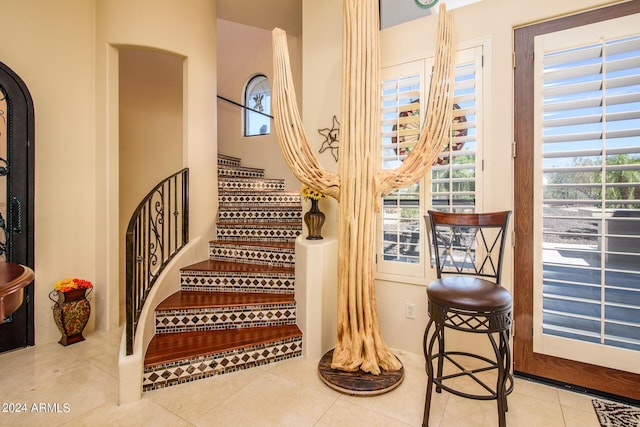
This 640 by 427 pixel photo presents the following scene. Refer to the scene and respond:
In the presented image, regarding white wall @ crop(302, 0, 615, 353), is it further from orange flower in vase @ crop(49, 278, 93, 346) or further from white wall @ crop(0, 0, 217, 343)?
orange flower in vase @ crop(49, 278, 93, 346)

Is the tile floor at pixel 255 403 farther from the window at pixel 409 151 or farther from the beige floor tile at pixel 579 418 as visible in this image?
the window at pixel 409 151

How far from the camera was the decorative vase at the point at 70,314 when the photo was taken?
2621 millimetres

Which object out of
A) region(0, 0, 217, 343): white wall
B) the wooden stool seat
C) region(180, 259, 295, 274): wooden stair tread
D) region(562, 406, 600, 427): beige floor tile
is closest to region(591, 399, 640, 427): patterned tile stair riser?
region(562, 406, 600, 427): beige floor tile

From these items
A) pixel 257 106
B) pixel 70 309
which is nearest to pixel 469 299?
pixel 70 309

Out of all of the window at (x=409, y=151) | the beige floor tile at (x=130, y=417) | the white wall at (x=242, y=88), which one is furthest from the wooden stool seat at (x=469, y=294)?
the white wall at (x=242, y=88)

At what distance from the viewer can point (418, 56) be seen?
2.43 m

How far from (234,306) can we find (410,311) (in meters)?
1.44

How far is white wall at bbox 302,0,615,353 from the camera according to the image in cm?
212

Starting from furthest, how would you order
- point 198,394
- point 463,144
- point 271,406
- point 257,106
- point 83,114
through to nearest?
1. point 257,106
2. point 83,114
3. point 463,144
4. point 198,394
5. point 271,406

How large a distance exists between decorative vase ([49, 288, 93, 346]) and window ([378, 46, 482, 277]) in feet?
8.70

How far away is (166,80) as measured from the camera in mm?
4238

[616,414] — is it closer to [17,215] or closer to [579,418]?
[579,418]

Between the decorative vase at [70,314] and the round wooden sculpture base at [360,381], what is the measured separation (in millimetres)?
2174

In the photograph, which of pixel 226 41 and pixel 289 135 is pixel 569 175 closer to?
pixel 289 135
